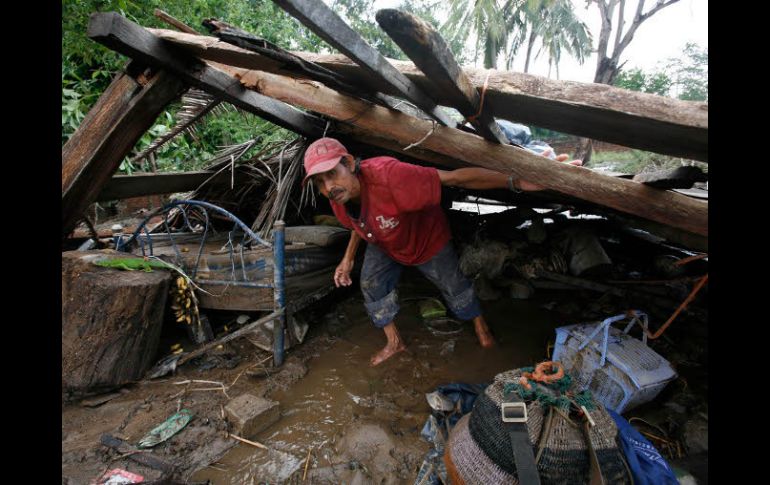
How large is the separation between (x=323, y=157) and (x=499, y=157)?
145 centimetres

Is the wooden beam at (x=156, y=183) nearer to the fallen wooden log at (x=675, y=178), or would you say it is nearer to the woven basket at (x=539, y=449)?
the woven basket at (x=539, y=449)

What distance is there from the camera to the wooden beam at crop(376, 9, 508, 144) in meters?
1.11

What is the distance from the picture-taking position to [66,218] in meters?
2.71

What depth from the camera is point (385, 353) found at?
150 inches

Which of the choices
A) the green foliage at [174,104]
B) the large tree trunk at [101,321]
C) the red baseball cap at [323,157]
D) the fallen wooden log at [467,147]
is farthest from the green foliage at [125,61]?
the large tree trunk at [101,321]

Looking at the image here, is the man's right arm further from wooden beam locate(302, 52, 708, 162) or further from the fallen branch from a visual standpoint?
wooden beam locate(302, 52, 708, 162)

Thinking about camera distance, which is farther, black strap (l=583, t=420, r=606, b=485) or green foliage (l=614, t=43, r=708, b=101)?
green foliage (l=614, t=43, r=708, b=101)

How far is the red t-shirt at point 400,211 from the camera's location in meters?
2.91

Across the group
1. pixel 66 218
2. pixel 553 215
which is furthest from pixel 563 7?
pixel 66 218

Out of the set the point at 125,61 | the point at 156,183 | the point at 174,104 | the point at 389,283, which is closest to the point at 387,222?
the point at 389,283

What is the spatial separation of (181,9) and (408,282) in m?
6.55

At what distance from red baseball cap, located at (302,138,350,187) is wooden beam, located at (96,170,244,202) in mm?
2083

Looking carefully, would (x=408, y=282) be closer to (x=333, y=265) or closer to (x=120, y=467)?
(x=333, y=265)

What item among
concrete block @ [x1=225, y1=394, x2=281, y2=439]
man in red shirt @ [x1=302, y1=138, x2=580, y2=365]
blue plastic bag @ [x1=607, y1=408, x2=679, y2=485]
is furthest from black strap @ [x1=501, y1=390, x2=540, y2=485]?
concrete block @ [x1=225, y1=394, x2=281, y2=439]
